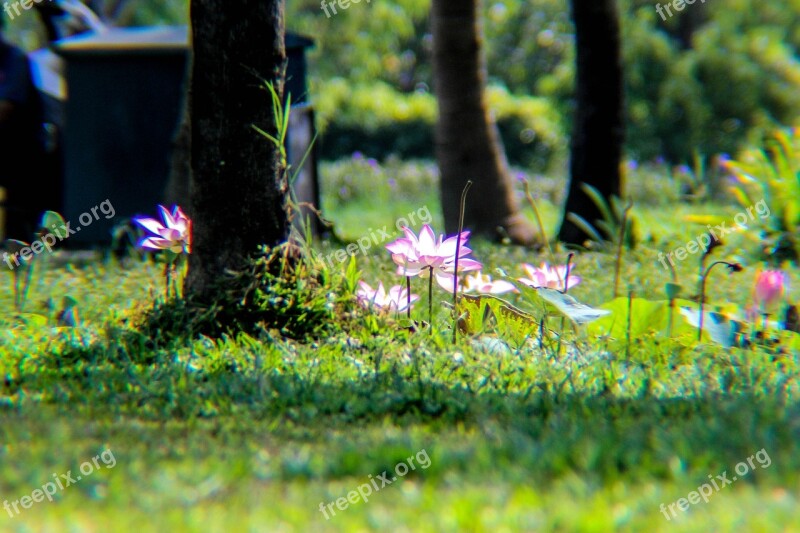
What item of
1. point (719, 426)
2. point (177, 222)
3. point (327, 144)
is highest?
point (177, 222)

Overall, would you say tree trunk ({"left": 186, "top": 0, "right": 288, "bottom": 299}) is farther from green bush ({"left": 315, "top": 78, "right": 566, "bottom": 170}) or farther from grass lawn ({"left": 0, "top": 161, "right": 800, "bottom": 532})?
green bush ({"left": 315, "top": 78, "right": 566, "bottom": 170})

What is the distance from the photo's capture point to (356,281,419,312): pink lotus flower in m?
4.27

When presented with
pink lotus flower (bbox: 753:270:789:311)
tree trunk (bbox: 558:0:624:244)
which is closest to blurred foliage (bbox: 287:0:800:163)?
tree trunk (bbox: 558:0:624:244)

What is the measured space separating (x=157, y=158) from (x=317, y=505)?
5.83m

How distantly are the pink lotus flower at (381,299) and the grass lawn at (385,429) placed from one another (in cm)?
7

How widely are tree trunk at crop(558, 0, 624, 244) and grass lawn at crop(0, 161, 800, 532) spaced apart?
8.71 ft

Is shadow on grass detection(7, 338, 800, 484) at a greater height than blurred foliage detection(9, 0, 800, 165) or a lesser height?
greater

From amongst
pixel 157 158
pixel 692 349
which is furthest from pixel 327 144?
pixel 692 349

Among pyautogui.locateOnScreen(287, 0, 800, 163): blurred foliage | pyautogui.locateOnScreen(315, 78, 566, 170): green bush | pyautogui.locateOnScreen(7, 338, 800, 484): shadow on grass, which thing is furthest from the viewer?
pyautogui.locateOnScreen(287, 0, 800, 163): blurred foliage

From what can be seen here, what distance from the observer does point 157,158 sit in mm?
7660

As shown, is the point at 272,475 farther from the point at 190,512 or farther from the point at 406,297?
the point at 406,297

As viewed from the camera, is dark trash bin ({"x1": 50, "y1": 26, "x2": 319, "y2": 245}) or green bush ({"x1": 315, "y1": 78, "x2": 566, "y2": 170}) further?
green bush ({"x1": 315, "y1": 78, "x2": 566, "y2": 170})

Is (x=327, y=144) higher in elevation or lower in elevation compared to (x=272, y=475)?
lower

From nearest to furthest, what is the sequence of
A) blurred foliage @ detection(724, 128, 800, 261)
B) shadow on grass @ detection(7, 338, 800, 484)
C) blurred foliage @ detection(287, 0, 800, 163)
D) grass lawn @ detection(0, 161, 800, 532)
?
grass lawn @ detection(0, 161, 800, 532) → shadow on grass @ detection(7, 338, 800, 484) → blurred foliage @ detection(724, 128, 800, 261) → blurred foliage @ detection(287, 0, 800, 163)
